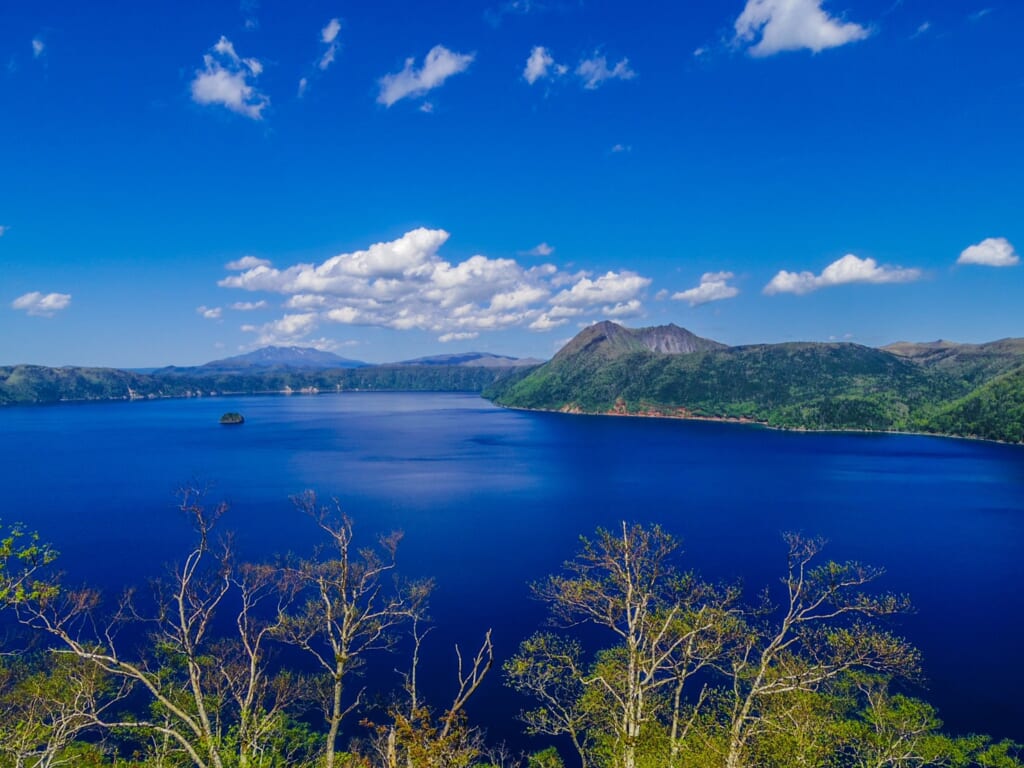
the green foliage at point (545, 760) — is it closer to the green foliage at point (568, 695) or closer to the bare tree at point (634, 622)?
the green foliage at point (568, 695)

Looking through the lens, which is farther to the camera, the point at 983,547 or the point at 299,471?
the point at 299,471

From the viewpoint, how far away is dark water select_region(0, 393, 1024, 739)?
55.3m

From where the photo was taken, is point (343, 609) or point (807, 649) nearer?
point (343, 609)

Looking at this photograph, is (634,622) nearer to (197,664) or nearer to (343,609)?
(343,609)

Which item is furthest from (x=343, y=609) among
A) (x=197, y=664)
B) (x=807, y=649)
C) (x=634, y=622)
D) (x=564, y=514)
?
(x=564, y=514)

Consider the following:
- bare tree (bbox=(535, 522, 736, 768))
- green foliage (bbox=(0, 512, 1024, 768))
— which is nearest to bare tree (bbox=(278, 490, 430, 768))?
green foliage (bbox=(0, 512, 1024, 768))

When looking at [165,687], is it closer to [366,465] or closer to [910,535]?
[910,535]

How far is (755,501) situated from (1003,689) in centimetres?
6308

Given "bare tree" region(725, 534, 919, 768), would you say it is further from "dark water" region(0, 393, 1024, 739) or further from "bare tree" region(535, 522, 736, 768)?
"dark water" region(0, 393, 1024, 739)

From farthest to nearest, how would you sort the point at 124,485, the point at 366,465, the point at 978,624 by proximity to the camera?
the point at 366,465 → the point at 124,485 → the point at 978,624

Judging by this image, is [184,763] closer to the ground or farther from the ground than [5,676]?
closer to the ground

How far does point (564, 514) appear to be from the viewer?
99438 mm

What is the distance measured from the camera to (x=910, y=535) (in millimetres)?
86688

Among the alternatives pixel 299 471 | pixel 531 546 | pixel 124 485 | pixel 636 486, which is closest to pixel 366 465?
pixel 299 471
